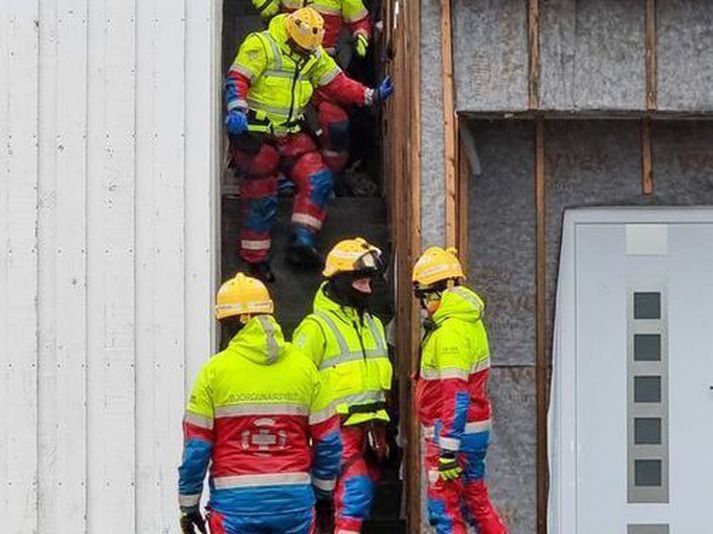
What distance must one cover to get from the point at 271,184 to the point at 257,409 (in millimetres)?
3352

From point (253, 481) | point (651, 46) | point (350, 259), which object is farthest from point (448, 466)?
point (651, 46)

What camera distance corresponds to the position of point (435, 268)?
790 cm

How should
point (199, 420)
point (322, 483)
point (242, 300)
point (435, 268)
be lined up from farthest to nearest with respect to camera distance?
point (435, 268)
point (322, 483)
point (242, 300)
point (199, 420)

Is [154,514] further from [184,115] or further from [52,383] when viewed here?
[184,115]

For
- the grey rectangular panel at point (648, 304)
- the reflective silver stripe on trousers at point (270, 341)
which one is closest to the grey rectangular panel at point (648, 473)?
the grey rectangular panel at point (648, 304)

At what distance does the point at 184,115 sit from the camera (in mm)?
7977

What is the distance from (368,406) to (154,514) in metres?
1.31

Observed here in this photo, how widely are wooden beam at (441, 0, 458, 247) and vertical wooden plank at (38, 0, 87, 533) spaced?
2.00 meters

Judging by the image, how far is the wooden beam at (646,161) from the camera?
9.03m

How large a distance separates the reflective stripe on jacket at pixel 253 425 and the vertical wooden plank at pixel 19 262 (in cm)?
150

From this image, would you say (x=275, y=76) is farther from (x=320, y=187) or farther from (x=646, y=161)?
(x=646, y=161)

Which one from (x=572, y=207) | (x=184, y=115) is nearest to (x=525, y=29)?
(x=572, y=207)

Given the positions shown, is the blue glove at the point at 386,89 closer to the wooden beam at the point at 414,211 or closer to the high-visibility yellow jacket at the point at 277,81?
the high-visibility yellow jacket at the point at 277,81

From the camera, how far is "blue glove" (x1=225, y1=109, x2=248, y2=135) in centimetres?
938
